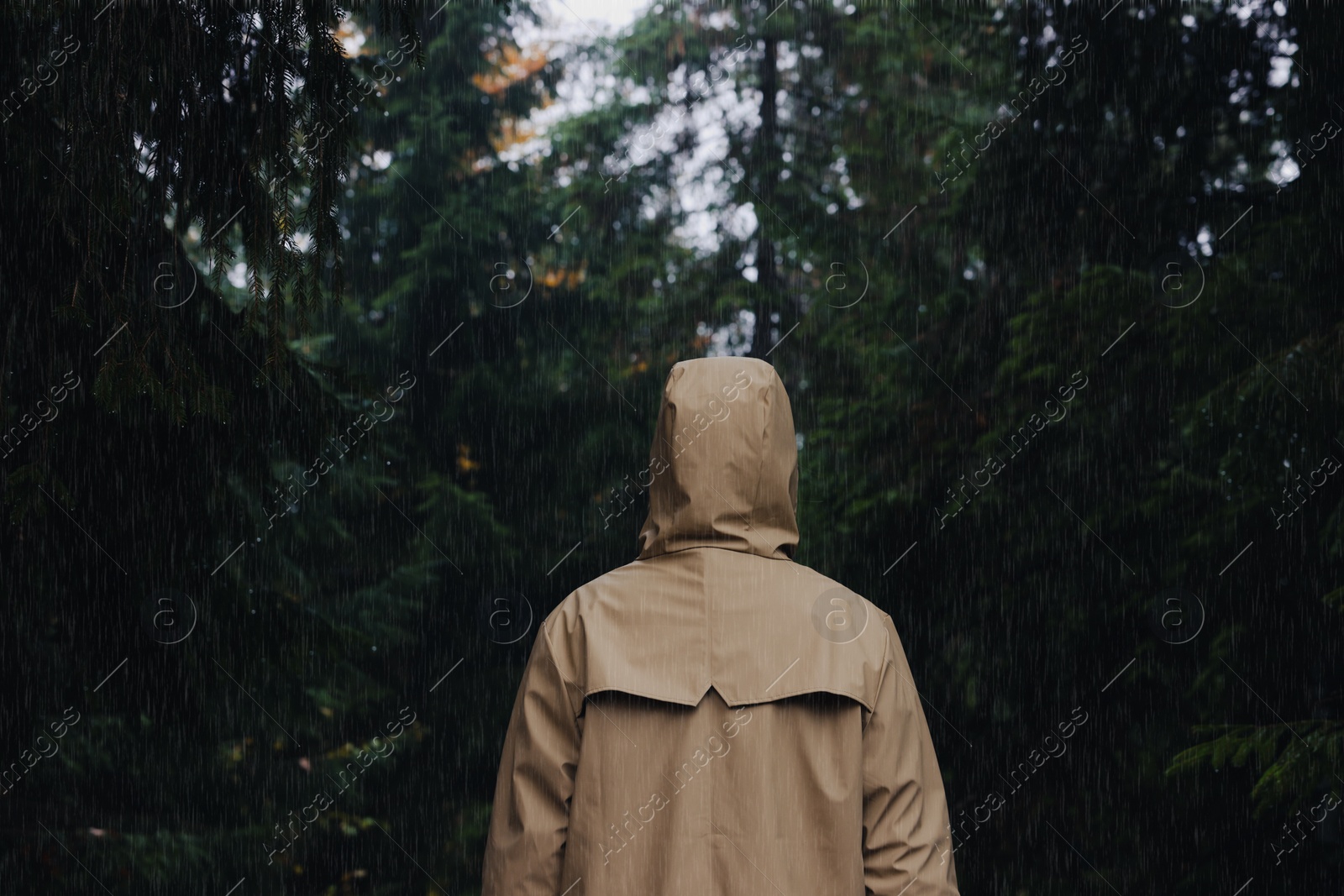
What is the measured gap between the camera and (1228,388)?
4.88 metres

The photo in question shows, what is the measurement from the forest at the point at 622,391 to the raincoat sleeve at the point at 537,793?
1.61 metres

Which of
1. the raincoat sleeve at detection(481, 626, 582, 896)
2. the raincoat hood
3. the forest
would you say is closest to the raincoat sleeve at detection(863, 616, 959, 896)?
the raincoat hood

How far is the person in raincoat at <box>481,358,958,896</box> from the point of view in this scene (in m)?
2.51

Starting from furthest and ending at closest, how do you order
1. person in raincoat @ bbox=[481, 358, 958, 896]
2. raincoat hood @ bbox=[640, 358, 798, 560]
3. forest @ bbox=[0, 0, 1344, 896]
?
1. forest @ bbox=[0, 0, 1344, 896]
2. raincoat hood @ bbox=[640, 358, 798, 560]
3. person in raincoat @ bbox=[481, 358, 958, 896]

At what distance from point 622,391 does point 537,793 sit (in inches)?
277

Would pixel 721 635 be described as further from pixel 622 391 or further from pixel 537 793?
pixel 622 391

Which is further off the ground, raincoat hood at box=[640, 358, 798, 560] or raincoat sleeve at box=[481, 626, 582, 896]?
raincoat hood at box=[640, 358, 798, 560]

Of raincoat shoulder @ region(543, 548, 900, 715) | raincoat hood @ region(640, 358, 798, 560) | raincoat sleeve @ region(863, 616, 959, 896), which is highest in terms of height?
raincoat hood @ region(640, 358, 798, 560)

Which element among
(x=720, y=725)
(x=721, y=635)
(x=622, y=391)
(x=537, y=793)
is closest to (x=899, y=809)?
(x=720, y=725)

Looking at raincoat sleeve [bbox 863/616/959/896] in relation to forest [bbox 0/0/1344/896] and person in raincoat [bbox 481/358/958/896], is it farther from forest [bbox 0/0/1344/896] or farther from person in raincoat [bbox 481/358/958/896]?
forest [bbox 0/0/1344/896]

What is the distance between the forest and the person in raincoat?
1.67 meters

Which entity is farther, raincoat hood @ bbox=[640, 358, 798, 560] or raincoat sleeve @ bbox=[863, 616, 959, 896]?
raincoat hood @ bbox=[640, 358, 798, 560]

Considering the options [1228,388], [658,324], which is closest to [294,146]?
[1228,388]

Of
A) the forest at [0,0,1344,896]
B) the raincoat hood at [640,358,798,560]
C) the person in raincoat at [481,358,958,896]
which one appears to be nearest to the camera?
the person in raincoat at [481,358,958,896]
